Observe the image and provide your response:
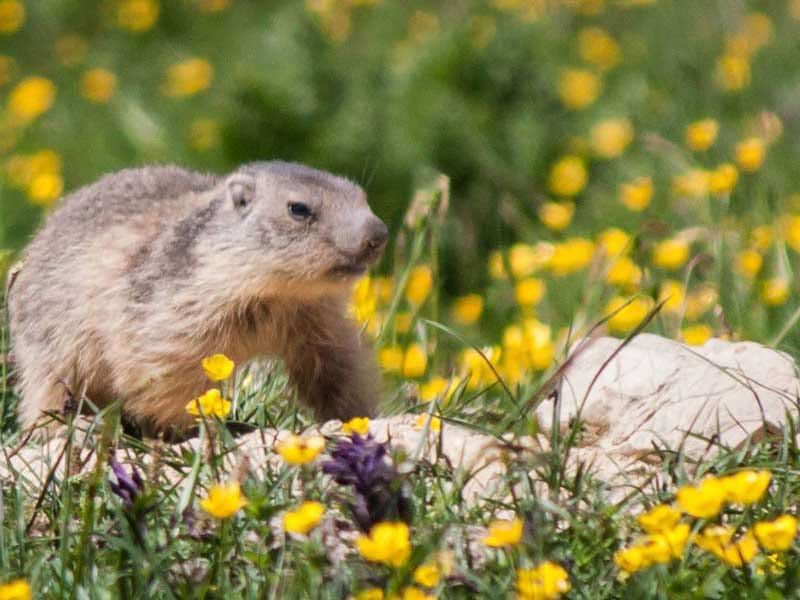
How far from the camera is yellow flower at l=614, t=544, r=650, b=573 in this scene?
9.55 ft

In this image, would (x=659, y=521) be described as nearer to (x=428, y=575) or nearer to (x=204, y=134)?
(x=428, y=575)

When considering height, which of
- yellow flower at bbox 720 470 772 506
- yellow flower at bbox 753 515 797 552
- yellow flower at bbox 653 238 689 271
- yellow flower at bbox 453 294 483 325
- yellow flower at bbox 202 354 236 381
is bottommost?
yellow flower at bbox 453 294 483 325

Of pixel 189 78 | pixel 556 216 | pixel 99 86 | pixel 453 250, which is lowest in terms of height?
pixel 453 250

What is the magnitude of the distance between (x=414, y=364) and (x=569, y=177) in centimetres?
290

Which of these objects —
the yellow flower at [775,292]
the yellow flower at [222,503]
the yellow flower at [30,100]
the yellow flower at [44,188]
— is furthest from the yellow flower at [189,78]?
the yellow flower at [222,503]

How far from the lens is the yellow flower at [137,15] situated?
36.7 feet

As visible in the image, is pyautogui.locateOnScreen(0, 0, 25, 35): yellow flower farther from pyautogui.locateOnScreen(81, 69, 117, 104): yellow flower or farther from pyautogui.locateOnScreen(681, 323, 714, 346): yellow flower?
pyautogui.locateOnScreen(681, 323, 714, 346): yellow flower

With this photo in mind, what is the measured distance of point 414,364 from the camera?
5.18m

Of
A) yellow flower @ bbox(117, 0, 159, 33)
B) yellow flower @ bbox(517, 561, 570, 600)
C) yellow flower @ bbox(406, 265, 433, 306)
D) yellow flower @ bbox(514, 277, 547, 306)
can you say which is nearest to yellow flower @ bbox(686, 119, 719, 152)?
yellow flower @ bbox(514, 277, 547, 306)

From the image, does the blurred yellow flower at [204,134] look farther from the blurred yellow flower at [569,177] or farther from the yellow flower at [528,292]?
the yellow flower at [528,292]

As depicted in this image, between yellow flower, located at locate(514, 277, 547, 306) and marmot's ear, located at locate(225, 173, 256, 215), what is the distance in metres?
1.39

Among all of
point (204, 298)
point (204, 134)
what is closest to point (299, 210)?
point (204, 298)

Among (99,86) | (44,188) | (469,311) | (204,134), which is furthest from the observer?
(99,86)

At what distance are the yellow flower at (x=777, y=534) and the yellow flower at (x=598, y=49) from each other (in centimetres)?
676
